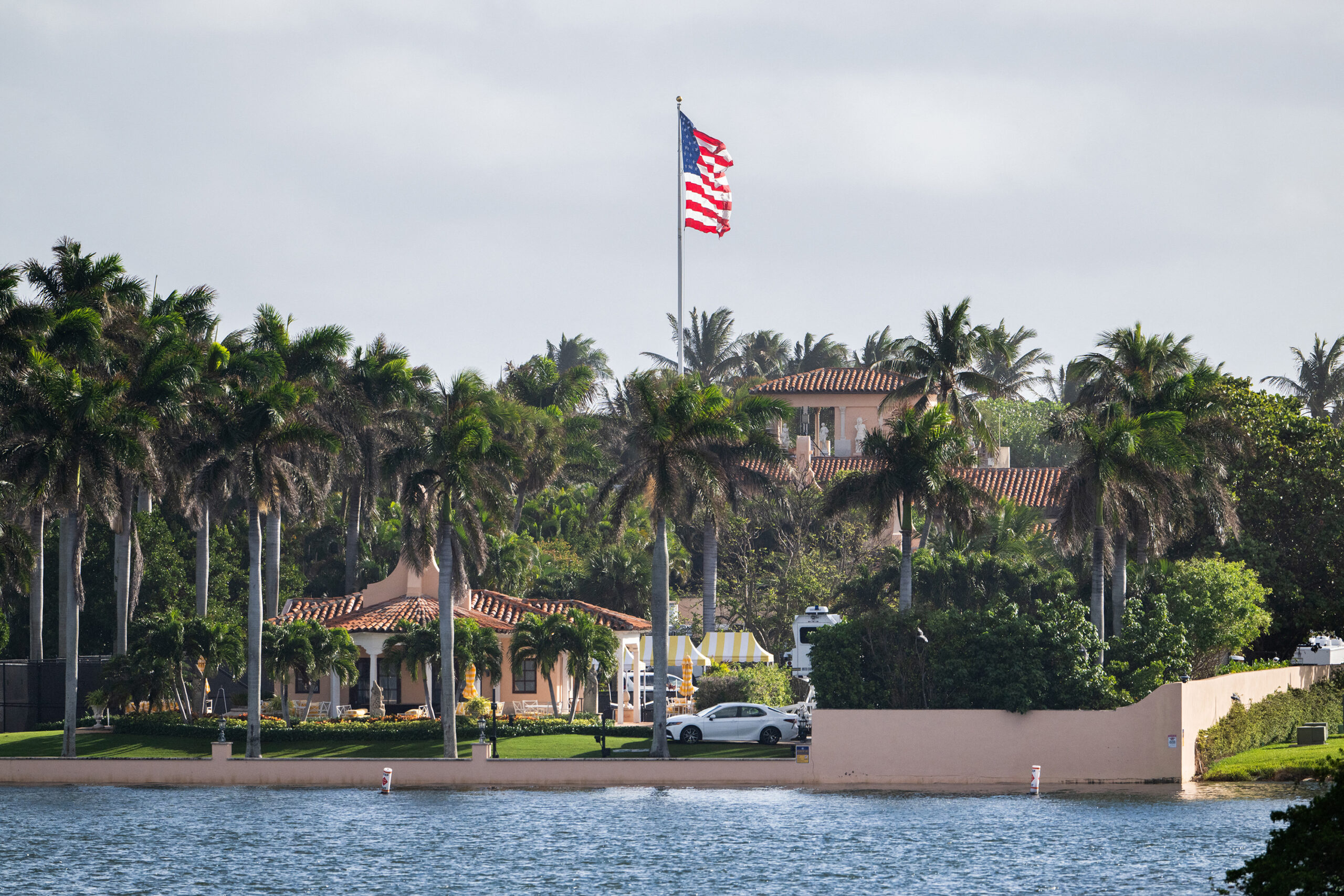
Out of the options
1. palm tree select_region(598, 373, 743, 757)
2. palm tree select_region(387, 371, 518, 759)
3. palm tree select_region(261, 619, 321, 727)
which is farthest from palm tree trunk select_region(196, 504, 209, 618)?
palm tree select_region(598, 373, 743, 757)

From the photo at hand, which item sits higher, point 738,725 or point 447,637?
point 447,637

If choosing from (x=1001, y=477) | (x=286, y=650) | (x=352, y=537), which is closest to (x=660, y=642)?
(x=286, y=650)

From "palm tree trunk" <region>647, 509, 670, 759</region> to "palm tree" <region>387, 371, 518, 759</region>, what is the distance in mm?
5277

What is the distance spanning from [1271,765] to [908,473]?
1538 centimetres

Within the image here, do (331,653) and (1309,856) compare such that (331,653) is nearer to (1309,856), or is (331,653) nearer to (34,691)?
(34,691)

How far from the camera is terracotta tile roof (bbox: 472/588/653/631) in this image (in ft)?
210

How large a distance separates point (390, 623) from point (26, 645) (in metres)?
18.6

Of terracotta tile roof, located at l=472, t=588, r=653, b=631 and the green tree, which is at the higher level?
terracotta tile roof, located at l=472, t=588, r=653, b=631

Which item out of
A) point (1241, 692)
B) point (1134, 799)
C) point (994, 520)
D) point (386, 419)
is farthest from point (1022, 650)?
point (386, 419)

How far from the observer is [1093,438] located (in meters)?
52.7

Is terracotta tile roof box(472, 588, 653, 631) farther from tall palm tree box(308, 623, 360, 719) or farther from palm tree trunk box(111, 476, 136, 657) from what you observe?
palm tree trunk box(111, 476, 136, 657)

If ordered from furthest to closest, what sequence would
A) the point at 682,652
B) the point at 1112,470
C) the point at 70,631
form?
the point at 682,652 < the point at 70,631 < the point at 1112,470

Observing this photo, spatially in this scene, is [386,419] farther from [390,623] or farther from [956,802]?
[956,802]

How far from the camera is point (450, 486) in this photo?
52906 millimetres
